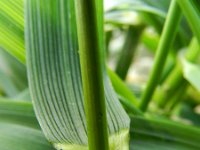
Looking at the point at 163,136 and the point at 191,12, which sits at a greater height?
the point at 191,12

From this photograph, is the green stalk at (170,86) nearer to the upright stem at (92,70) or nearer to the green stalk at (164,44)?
the green stalk at (164,44)

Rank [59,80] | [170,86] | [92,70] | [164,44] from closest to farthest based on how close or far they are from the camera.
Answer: [92,70]
[59,80]
[164,44]
[170,86]

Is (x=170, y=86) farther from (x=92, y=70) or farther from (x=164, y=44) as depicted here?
(x=92, y=70)

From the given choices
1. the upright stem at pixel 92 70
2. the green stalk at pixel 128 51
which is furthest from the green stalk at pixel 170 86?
the upright stem at pixel 92 70

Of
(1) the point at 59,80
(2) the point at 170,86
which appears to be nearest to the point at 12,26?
(1) the point at 59,80

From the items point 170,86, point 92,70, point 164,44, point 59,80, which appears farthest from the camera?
point 170,86

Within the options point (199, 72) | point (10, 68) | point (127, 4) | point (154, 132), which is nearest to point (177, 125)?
point (154, 132)
